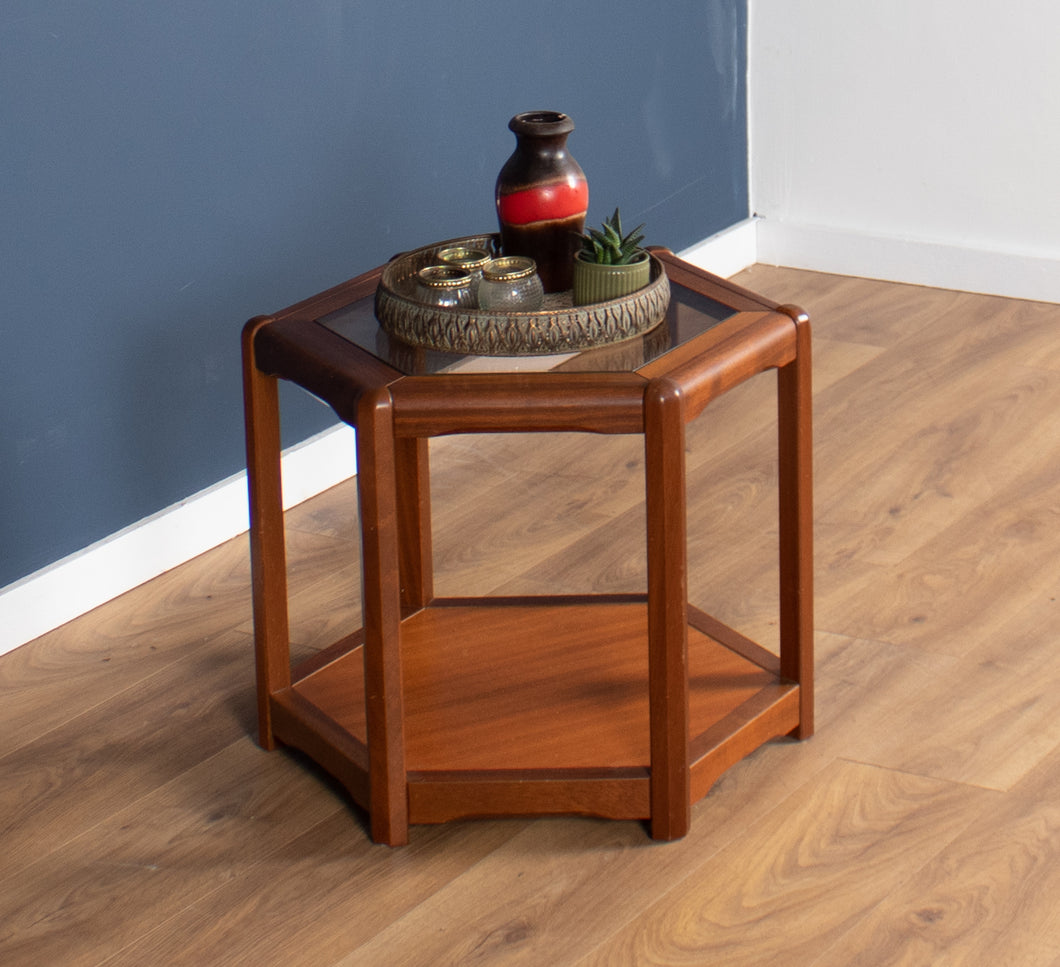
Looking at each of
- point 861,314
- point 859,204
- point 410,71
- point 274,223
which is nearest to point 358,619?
point 274,223

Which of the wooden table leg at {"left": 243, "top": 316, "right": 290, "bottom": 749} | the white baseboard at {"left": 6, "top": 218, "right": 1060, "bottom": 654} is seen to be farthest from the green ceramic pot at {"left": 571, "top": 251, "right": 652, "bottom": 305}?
the white baseboard at {"left": 6, "top": 218, "right": 1060, "bottom": 654}

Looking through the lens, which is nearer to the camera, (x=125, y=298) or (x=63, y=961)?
(x=63, y=961)

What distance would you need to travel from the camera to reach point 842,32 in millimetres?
2863

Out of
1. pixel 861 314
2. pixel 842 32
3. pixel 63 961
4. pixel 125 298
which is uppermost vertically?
pixel 842 32

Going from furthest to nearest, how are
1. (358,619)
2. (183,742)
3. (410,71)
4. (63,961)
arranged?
1. (410,71)
2. (358,619)
3. (183,742)
4. (63,961)

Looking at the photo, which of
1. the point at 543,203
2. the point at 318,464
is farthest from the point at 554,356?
the point at 318,464

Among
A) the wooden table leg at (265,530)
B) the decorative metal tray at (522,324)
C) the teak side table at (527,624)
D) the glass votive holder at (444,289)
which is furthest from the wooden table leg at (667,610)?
the wooden table leg at (265,530)

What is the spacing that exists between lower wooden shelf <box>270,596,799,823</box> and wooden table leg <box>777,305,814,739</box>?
3 cm

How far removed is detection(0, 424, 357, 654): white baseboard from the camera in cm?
187

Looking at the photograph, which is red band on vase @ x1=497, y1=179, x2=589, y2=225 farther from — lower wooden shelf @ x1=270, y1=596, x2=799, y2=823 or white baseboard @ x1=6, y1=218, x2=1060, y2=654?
white baseboard @ x1=6, y1=218, x2=1060, y2=654

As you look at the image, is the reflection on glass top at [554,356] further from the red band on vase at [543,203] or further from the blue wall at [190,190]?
the blue wall at [190,190]

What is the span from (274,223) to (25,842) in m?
0.91

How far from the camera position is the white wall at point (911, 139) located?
272 centimetres

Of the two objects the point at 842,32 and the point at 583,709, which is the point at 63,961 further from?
the point at 842,32
